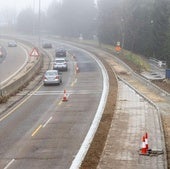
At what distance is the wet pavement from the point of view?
55.3 ft

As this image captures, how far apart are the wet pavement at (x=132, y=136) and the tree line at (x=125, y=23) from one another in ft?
180

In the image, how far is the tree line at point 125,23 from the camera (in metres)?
89.4

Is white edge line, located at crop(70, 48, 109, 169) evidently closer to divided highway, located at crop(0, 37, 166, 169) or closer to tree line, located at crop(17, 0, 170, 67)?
divided highway, located at crop(0, 37, 166, 169)

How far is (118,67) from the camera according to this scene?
6153 centimetres

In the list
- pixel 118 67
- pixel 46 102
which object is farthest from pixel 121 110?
pixel 118 67

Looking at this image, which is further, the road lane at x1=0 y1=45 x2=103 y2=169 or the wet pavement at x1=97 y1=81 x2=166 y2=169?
the road lane at x1=0 y1=45 x2=103 y2=169

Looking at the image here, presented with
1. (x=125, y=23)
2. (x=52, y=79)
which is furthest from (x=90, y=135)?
(x=125, y=23)

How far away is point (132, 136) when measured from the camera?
21.5 meters

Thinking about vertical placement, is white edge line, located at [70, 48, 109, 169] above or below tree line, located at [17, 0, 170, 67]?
below

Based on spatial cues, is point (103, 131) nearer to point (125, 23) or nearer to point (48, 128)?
point (48, 128)

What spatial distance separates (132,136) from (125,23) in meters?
82.3

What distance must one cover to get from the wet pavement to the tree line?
54.8 metres

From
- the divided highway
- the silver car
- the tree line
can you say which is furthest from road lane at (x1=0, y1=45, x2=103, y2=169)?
the tree line

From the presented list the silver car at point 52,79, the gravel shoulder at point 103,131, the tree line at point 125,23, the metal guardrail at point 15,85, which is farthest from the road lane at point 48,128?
the tree line at point 125,23
